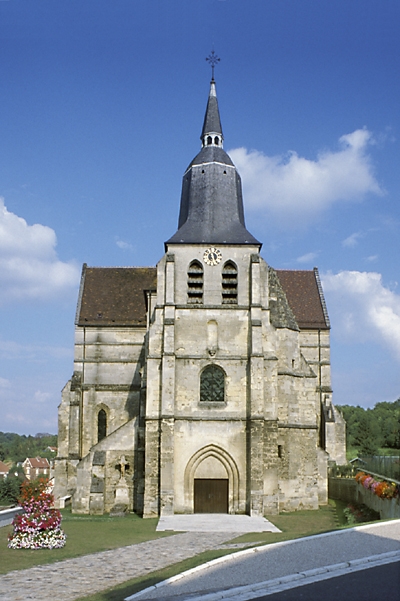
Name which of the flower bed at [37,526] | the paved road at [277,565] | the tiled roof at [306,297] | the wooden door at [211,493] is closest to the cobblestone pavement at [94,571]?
the flower bed at [37,526]

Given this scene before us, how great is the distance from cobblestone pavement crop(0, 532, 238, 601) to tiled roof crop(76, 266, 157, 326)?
1919 cm

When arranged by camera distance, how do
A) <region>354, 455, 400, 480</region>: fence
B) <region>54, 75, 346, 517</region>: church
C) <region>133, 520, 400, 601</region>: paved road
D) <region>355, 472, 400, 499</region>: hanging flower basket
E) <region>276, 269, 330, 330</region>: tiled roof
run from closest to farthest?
<region>133, 520, 400, 601</region>: paved road → <region>355, 472, 400, 499</region>: hanging flower basket → <region>354, 455, 400, 480</region>: fence → <region>54, 75, 346, 517</region>: church → <region>276, 269, 330, 330</region>: tiled roof

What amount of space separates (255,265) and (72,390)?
511 inches

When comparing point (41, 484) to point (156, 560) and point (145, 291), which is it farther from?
point (145, 291)

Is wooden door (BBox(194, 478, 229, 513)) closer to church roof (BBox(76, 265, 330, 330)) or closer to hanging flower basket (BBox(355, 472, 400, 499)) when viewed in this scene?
hanging flower basket (BBox(355, 472, 400, 499))

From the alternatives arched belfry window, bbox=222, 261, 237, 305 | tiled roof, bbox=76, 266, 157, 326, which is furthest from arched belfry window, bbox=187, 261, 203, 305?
tiled roof, bbox=76, 266, 157, 326

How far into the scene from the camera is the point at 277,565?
12562 mm

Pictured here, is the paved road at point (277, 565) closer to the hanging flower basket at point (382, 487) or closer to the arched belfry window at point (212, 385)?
the hanging flower basket at point (382, 487)

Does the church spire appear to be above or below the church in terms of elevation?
above

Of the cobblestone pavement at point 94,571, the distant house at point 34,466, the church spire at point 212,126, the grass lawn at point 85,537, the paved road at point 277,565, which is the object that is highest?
the church spire at point 212,126

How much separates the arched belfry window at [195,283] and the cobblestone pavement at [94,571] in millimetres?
12455

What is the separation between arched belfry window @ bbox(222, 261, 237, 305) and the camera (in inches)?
1189

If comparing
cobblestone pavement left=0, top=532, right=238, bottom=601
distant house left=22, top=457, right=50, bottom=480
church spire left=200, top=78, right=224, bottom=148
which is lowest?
distant house left=22, top=457, right=50, bottom=480

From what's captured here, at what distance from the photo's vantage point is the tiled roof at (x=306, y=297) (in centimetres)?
4009
